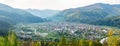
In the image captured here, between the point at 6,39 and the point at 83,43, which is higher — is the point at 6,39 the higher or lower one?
the higher one

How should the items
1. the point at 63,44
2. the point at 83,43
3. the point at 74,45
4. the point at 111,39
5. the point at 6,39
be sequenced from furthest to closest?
the point at 74,45 < the point at 83,43 < the point at 63,44 < the point at 6,39 < the point at 111,39

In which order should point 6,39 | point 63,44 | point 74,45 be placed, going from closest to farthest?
point 6,39
point 63,44
point 74,45

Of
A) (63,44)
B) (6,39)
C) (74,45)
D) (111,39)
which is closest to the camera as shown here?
(111,39)

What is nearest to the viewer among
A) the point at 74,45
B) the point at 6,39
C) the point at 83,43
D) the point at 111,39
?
the point at 111,39

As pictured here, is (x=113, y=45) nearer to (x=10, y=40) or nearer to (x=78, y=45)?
(x=10, y=40)

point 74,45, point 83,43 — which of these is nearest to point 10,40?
point 83,43

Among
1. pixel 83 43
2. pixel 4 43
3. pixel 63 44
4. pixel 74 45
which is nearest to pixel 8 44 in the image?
pixel 4 43

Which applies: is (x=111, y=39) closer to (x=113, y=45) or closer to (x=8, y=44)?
(x=113, y=45)

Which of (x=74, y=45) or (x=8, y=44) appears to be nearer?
(x=8, y=44)

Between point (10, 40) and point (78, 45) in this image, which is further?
point (78, 45)
